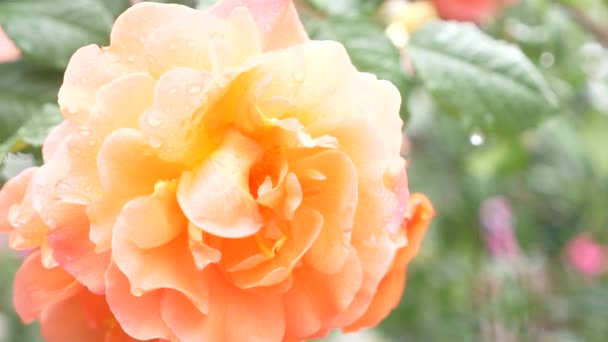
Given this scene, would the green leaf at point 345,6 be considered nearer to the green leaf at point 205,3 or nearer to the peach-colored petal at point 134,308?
the green leaf at point 205,3

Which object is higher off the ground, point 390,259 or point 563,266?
point 390,259

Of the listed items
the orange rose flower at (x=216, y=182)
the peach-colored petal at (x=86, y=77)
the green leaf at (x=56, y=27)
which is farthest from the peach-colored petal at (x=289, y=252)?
the green leaf at (x=56, y=27)

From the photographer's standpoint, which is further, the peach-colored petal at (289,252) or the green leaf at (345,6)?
the green leaf at (345,6)

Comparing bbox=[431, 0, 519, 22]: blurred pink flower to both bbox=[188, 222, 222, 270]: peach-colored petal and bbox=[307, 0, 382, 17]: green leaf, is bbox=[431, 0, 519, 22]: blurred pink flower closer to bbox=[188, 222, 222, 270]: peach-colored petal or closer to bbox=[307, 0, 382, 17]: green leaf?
bbox=[307, 0, 382, 17]: green leaf

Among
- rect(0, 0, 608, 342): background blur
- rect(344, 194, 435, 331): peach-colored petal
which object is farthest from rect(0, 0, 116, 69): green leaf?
rect(344, 194, 435, 331): peach-colored petal

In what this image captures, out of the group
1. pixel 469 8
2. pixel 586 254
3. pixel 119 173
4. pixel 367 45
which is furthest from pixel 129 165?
pixel 586 254

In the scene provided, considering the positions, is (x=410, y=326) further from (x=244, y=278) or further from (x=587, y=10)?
(x=244, y=278)

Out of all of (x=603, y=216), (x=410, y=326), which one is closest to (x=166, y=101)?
(x=410, y=326)
